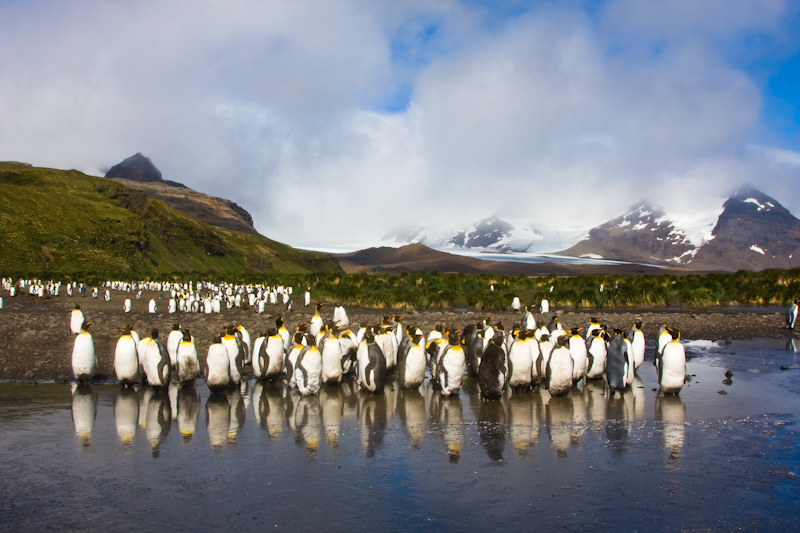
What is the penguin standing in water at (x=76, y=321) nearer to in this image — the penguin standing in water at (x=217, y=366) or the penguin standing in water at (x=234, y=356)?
the penguin standing in water at (x=234, y=356)

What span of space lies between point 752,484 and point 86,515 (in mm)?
6268

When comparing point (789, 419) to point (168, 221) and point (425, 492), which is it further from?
point (168, 221)

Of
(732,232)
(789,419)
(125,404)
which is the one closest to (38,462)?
(125,404)

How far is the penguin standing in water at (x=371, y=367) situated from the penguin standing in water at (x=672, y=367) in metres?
4.64

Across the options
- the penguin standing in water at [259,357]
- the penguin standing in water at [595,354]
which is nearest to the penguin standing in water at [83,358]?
the penguin standing in water at [259,357]

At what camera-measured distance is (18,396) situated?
988 cm

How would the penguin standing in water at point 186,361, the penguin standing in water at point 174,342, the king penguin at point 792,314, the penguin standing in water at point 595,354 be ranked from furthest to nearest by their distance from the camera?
the king penguin at point 792,314 → the penguin standing in water at point 595,354 → the penguin standing in water at point 174,342 → the penguin standing in water at point 186,361

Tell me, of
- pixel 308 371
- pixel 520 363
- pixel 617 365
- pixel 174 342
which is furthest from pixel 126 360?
pixel 617 365

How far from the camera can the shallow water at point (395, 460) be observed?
5.33m

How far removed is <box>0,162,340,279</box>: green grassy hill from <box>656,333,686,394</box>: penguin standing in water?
55.7 metres

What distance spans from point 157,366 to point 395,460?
5.20 m

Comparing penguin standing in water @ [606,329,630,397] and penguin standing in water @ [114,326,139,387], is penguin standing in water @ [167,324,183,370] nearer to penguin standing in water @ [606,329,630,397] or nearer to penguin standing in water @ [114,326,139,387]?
penguin standing in water @ [114,326,139,387]

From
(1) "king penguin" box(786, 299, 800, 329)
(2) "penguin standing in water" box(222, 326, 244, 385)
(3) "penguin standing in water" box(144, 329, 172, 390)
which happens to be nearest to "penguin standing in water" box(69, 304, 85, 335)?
(3) "penguin standing in water" box(144, 329, 172, 390)

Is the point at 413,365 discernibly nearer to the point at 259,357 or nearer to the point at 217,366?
the point at 259,357
